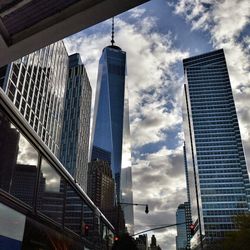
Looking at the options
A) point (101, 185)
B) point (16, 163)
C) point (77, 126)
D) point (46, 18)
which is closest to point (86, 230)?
point (16, 163)

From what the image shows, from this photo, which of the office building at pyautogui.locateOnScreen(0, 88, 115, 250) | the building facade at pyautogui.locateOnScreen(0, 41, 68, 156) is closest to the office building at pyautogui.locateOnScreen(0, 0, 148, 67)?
the office building at pyautogui.locateOnScreen(0, 88, 115, 250)

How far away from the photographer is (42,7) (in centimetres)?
382

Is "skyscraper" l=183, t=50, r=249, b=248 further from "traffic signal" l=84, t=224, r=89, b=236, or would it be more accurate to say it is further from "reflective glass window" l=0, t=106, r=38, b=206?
"reflective glass window" l=0, t=106, r=38, b=206

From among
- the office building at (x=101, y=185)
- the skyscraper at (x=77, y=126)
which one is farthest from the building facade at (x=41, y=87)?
the office building at (x=101, y=185)

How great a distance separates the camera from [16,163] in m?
5.93

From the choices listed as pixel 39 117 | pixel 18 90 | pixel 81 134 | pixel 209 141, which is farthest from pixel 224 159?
pixel 18 90

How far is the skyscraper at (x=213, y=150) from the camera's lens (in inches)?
5389

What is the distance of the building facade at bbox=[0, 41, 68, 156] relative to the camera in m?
65.1

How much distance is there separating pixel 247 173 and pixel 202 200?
34.0 metres

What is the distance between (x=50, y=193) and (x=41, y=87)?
7763 cm

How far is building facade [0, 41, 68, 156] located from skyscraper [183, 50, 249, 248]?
245ft

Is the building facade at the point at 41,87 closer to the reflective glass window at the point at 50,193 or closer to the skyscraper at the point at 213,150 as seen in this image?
the reflective glass window at the point at 50,193

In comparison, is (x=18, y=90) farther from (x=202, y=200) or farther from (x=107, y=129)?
(x=107, y=129)

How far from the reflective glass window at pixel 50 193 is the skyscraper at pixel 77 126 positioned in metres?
111
